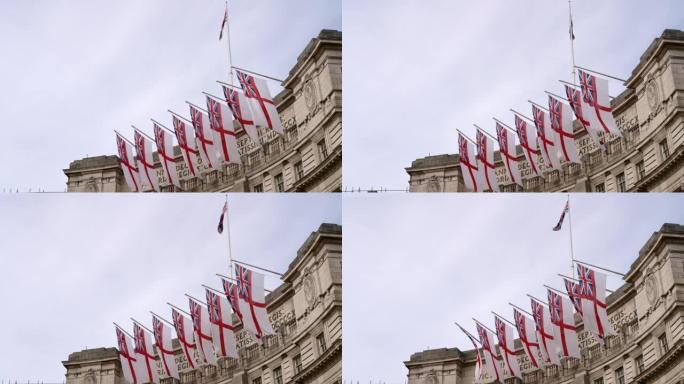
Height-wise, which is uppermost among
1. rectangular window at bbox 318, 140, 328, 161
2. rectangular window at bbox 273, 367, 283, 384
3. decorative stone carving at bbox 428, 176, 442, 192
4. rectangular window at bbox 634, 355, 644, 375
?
rectangular window at bbox 318, 140, 328, 161

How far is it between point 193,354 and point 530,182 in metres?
17.7

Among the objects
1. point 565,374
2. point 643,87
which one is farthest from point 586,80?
point 565,374

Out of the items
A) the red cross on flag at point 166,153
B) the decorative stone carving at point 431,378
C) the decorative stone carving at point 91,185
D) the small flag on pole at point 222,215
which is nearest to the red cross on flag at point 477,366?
the decorative stone carving at point 431,378

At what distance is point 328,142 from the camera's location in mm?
72188

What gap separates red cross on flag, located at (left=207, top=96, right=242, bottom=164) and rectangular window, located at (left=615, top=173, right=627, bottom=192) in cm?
1744

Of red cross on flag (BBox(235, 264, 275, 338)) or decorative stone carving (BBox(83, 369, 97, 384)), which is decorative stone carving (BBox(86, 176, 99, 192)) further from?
red cross on flag (BBox(235, 264, 275, 338))

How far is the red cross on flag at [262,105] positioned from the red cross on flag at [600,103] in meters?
14.2

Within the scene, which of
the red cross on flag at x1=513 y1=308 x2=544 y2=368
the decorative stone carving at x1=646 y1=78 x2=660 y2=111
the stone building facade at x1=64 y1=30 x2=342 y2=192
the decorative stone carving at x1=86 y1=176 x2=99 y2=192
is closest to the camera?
the red cross on flag at x1=513 y1=308 x2=544 y2=368

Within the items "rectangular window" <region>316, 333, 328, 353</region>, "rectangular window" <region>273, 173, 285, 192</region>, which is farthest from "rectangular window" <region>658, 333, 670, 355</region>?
"rectangular window" <region>273, 173, 285, 192</region>

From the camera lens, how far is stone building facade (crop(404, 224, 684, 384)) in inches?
2507

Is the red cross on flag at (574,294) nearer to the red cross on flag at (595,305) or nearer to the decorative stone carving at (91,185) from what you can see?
the red cross on flag at (595,305)

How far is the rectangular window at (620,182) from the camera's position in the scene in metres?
71.2

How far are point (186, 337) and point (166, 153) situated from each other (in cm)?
947

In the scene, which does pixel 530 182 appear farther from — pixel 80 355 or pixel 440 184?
pixel 80 355
